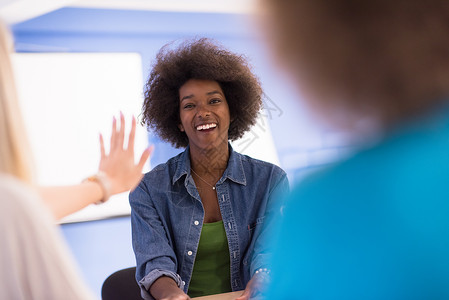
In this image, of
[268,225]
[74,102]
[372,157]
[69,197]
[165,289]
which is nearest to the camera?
[372,157]

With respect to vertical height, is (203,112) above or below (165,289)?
above

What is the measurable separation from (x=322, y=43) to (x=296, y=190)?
0.35ft

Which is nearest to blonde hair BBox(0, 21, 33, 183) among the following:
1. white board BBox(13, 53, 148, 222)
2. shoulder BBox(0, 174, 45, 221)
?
shoulder BBox(0, 174, 45, 221)

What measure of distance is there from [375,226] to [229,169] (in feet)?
2.26

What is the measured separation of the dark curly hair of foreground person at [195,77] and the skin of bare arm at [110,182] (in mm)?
471

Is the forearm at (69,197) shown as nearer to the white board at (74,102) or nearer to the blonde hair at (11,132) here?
the blonde hair at (11,132)

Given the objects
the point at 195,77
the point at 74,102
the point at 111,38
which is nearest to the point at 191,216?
the point at 195,77

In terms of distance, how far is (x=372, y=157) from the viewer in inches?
13.8

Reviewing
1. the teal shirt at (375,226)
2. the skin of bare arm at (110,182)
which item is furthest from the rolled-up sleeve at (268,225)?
the teal shirt at (375,226)

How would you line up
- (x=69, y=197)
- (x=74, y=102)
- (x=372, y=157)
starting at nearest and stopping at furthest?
(x=372, y=157) → (x=69, y=197) → (x=74, y=102)

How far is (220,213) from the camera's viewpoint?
101 centimetres

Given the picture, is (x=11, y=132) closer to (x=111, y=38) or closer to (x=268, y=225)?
(x=268, y=225)

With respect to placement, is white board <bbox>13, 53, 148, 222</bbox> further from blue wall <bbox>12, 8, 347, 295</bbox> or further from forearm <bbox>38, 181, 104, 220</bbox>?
forearm <bbox>38, 181, 104, 220</bbox>

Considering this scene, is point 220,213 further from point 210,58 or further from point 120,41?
point 120,41
